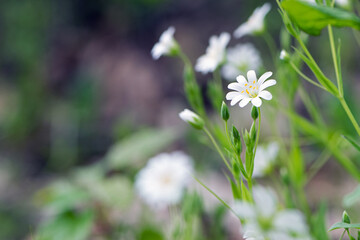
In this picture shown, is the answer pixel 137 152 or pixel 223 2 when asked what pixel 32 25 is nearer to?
pixel 223 2

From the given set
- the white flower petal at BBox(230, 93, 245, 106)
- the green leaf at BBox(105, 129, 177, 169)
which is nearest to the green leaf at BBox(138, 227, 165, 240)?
the green leaf at BBox(105, 129, 177, 169)

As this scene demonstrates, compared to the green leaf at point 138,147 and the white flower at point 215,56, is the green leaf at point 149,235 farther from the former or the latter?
the white flower at point 215,56

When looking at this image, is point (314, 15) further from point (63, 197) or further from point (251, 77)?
point (63, 197)

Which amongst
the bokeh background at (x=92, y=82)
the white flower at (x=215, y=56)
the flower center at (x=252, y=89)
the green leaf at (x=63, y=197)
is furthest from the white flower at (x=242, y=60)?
the bokeh background at (x=92, y=82)

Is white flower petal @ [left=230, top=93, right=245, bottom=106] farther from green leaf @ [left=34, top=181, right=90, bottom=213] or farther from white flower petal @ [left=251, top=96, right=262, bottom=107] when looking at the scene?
green leaf @ [left=34, top=181, right=90, bottom=213]

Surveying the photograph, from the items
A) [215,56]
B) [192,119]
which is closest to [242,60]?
[215,56]

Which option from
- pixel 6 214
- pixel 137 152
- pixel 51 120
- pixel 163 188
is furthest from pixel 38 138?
pixel 163 188
